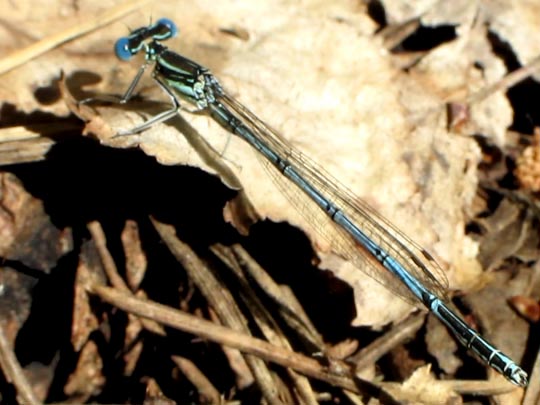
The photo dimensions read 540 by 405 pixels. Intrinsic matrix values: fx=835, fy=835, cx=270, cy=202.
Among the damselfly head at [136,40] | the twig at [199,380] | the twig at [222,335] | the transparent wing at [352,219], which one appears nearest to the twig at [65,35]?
the damselfly head at [136,40]

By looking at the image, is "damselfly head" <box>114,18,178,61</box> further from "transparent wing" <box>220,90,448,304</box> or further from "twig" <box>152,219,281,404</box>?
"twig" <box>152,219,281,404</box>

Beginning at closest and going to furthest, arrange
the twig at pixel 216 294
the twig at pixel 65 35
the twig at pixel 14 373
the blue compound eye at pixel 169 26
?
the twig at pixel 14 373 < the twig at pixel 216 294 < the twig at pixel 65 35 < the blue compound eye at pixel 169 26

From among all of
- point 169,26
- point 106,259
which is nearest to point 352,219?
point 106,259

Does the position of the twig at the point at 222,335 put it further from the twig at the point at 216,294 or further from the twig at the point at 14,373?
the twig at the point at 14,373

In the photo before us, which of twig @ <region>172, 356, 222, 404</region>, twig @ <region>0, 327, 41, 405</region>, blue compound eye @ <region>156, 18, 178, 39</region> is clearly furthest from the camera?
blue compound eye @ <region>156, 18, 178, 39</region>

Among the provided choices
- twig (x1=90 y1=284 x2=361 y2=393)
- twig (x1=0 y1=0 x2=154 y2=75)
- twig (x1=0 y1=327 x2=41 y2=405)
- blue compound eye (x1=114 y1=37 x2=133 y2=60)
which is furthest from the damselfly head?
twig (x1=0 y1=327 x2=41 y2=405)

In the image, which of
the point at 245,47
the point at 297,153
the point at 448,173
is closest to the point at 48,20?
the point at 245,47

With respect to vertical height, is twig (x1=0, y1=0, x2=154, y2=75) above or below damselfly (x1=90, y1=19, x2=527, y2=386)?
above

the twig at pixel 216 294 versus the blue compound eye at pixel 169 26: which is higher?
the blue compound eye at pixel 169 26

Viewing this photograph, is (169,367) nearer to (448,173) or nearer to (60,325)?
(60,325)

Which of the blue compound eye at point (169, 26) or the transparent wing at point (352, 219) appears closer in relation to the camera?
the transparent wing at point (352, 219)

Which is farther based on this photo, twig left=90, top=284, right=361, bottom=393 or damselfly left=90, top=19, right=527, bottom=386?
damselfly left=90, top=19, right=527, bottom=386
